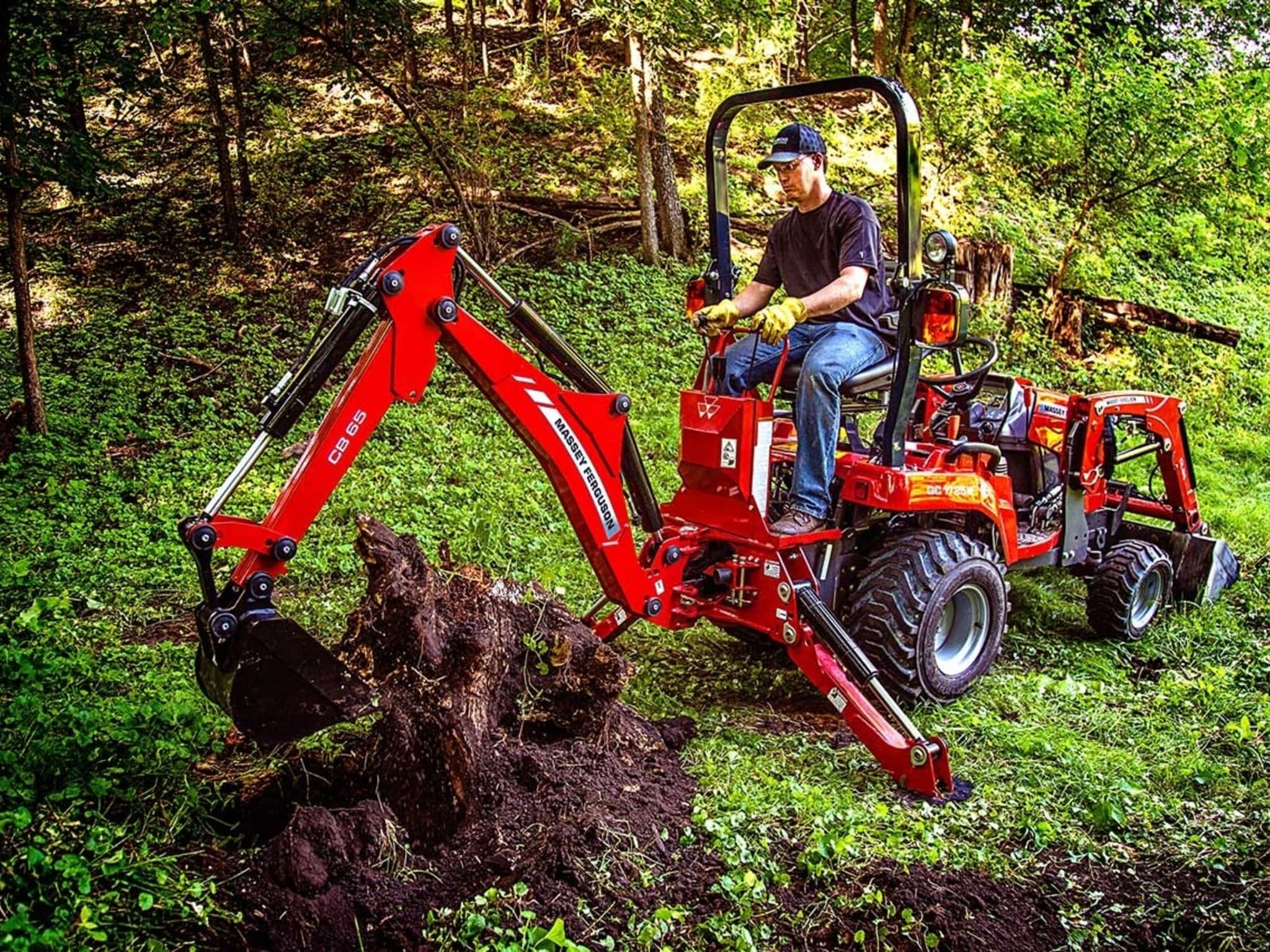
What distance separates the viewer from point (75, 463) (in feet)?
24.0

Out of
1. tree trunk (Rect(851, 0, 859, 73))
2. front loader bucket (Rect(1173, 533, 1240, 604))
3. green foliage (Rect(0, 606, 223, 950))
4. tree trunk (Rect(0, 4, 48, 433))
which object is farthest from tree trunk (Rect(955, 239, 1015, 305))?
green foliage (Rect(0, 606, 223, 950))

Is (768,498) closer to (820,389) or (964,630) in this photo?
(820,389)

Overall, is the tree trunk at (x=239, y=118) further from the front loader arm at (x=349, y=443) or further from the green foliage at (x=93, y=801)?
the front loader arm at (x=349, y=443)

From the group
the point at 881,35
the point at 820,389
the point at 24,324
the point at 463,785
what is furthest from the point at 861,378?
the point at 881,35

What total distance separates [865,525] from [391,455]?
3.75 metres

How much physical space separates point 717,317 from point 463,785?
2.28 metres

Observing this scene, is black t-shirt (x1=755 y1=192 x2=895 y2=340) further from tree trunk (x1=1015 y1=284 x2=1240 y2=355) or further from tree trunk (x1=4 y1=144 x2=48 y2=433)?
tree trunk (x1=1015 y1=284 x2=1240 y2=355)

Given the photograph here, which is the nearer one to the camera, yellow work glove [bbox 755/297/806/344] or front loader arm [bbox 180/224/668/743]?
front loader arm [bbox 180/224/668/743]

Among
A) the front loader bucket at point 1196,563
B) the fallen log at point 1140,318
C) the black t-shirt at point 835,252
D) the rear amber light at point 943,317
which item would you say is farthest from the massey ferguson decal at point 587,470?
the fallen log at point 1140,318

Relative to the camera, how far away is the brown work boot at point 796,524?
→ 15.5 feet

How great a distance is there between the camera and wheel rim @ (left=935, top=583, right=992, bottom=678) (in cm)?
530

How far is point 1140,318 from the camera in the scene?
11789mm

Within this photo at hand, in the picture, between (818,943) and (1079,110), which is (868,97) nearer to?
(1079,110)

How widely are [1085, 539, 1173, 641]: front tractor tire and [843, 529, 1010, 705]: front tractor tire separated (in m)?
1.17
